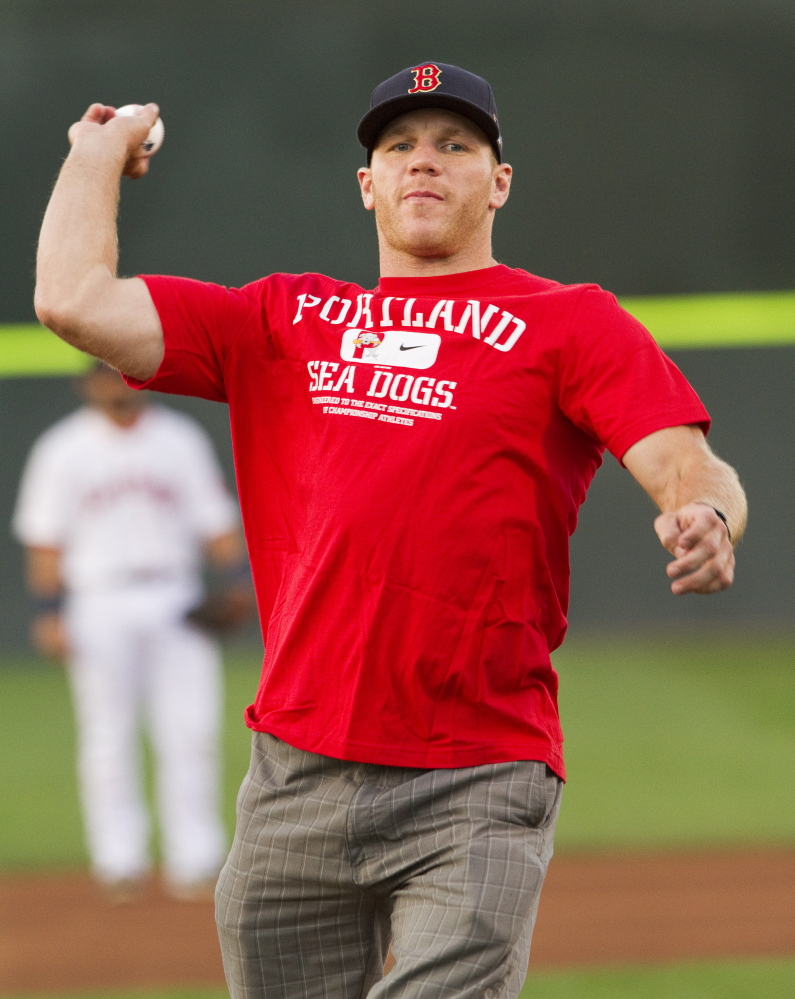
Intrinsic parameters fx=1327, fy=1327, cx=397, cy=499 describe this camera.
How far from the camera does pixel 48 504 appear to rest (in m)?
5.88

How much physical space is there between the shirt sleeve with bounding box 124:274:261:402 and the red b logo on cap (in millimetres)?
500

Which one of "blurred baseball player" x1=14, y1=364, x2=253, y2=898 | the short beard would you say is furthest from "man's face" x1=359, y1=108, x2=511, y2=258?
"blurred baseball player" x1=14, y1=364, x2=253, y2=898

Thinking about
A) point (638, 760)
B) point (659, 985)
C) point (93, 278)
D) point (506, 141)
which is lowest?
point (659, 985)

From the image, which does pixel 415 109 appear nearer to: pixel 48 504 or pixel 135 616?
pixel 135 616

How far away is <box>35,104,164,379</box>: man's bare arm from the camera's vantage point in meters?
2.30

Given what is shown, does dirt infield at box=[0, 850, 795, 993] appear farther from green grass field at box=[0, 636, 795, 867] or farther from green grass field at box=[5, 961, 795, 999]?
green grass field at box=[0, 636, 795, 867]

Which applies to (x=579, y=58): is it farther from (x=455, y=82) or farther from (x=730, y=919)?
(x=455, y=82)

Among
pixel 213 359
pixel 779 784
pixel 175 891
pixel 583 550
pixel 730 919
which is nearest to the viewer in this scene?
pixel 213 359

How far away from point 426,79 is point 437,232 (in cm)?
31

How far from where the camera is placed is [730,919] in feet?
17.1

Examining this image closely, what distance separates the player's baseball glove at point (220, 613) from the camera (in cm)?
556

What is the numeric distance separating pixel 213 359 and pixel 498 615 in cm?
71

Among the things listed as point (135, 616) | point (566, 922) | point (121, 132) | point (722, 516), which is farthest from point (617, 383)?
point (135, 616)

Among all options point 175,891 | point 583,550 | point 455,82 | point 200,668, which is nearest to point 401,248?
point 455,82
